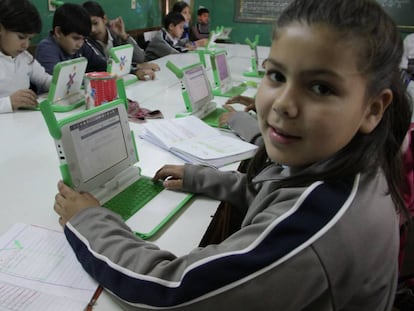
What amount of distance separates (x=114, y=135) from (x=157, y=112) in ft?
2.24

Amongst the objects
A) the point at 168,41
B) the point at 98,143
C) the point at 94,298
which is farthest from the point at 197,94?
the point at 168,41

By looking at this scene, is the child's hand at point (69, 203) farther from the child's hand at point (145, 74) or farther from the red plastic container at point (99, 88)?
the child's hand at point (145, 74)

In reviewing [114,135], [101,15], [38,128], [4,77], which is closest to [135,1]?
[101,15]

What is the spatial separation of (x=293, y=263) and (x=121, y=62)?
6.24ft

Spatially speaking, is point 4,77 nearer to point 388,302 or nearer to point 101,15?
point 101,15

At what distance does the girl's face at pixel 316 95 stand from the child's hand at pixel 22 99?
51.7 inches

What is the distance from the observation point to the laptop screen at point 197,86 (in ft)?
5.40

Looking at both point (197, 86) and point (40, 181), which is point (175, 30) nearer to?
point (197, 86)

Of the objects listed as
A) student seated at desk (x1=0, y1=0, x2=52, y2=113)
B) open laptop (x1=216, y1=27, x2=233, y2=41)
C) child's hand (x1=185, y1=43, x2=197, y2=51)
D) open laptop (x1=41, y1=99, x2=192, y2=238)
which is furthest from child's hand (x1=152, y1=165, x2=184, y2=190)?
open laptop (x1=216, y1=27, x2=233, y2=41)

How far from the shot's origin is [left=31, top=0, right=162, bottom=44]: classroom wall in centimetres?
300

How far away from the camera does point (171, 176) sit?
1.08m

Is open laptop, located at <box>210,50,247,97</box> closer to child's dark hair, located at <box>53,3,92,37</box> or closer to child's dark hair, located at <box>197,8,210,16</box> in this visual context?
child's dark hair, located at <box>53,3,92,37</box>

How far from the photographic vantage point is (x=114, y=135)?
3.34 feet

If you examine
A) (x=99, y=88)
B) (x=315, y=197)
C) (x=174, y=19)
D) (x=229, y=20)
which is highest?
(x=315, y=197)
